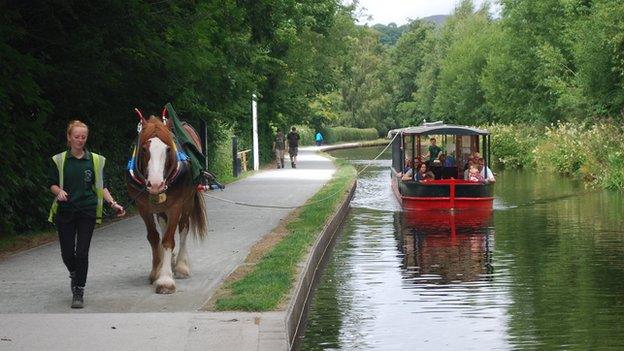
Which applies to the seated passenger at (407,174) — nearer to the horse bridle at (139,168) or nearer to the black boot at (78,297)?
the horse bridle at (139,168)

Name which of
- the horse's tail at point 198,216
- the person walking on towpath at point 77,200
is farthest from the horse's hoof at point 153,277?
the person walking on towpath at point 77,200

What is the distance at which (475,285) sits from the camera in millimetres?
14719

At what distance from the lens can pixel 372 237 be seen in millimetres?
21547

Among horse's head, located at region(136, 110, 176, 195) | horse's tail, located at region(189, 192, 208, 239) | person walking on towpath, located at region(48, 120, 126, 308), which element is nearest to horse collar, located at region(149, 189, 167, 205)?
horse's head, located at region(136, 110, 176, 195)

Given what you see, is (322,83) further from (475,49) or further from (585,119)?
(475,49)

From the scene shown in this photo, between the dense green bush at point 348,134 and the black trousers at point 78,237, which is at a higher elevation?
the dense green bush at point 348,134

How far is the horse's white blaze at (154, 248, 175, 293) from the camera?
1218 cm

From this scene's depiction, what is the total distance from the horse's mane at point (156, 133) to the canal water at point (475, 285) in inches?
98.8

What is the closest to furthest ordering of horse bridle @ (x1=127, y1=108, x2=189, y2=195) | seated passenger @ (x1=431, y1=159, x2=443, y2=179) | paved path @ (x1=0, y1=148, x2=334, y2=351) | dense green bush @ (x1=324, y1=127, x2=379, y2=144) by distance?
1. paved path @ (x1=0, y1=148, x2=334, y2=351)
2. horse bridle @ (x1=127, y1=108, x2=189, y2=195)
3. seated passenger @ (x1=431, y1=159, x2=443, y2=179)
4. dense green bush @ (x1=324, y1=127, x2=379, y2=144)

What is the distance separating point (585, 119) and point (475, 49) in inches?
1531

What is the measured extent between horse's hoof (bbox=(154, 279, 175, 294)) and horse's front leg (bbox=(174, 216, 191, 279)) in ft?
4.36

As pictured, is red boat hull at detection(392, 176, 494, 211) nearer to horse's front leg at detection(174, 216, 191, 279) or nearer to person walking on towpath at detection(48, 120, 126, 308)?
horse's front leg at detection(174, 216, 191, 279)

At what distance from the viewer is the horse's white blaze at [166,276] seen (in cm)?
1218

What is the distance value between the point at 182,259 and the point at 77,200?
2462 millimetres
